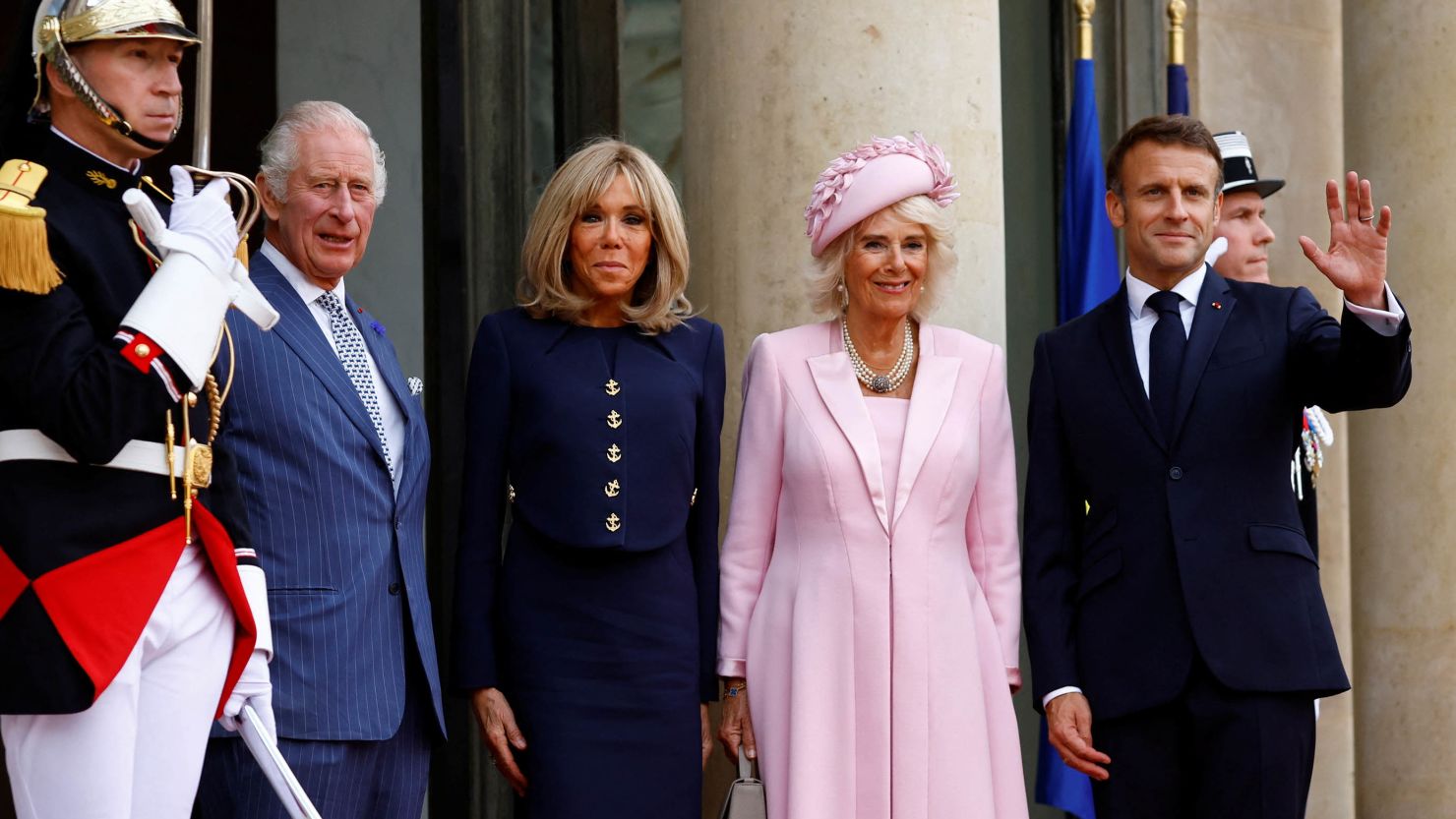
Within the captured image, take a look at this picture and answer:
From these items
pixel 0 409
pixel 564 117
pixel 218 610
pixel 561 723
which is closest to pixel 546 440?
pixel 561 723

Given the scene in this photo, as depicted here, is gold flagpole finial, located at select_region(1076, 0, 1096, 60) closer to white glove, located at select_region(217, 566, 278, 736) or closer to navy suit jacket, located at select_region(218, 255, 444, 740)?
navy suit jacket, located at select_region(218, 255, 444, 740)

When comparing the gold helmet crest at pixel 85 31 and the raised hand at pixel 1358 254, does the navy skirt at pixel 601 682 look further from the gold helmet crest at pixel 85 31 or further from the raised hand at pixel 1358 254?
the raised hand at pixel 1358 254

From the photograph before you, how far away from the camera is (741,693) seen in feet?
14.3

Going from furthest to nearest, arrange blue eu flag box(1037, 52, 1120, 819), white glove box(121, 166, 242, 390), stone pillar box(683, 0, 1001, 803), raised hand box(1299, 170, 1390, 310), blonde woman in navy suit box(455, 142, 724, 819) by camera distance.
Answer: blue eu flag box(1037, 52, 1120, 819)
stone pillar box(683, 0, 1001, 803)
blonde woman in navy suit box(455, 142, 724, 819)
raised hand box(1299, 170, 1390, 310)
white glove box(121, 166, 242, 390)

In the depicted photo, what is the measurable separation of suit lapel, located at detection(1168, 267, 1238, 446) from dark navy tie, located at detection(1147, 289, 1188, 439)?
18 millimetres

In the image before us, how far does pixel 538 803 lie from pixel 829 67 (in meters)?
2.01

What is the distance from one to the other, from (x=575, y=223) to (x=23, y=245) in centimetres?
147

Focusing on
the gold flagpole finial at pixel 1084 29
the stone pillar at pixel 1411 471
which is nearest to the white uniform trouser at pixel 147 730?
the gold flagpole finial at pixel 1084 29

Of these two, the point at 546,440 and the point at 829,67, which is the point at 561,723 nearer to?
the point at 546,440

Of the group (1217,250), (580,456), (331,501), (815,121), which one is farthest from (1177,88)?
(331,501)

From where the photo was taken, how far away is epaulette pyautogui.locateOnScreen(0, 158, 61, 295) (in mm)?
3191

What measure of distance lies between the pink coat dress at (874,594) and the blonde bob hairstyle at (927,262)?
0.11 m

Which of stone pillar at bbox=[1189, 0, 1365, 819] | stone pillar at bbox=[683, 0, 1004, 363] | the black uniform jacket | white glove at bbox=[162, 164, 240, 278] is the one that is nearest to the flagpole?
stone pillar at bbox=[1189, 0, 1365, 819]

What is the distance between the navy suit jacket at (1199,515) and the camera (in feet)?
13.1
